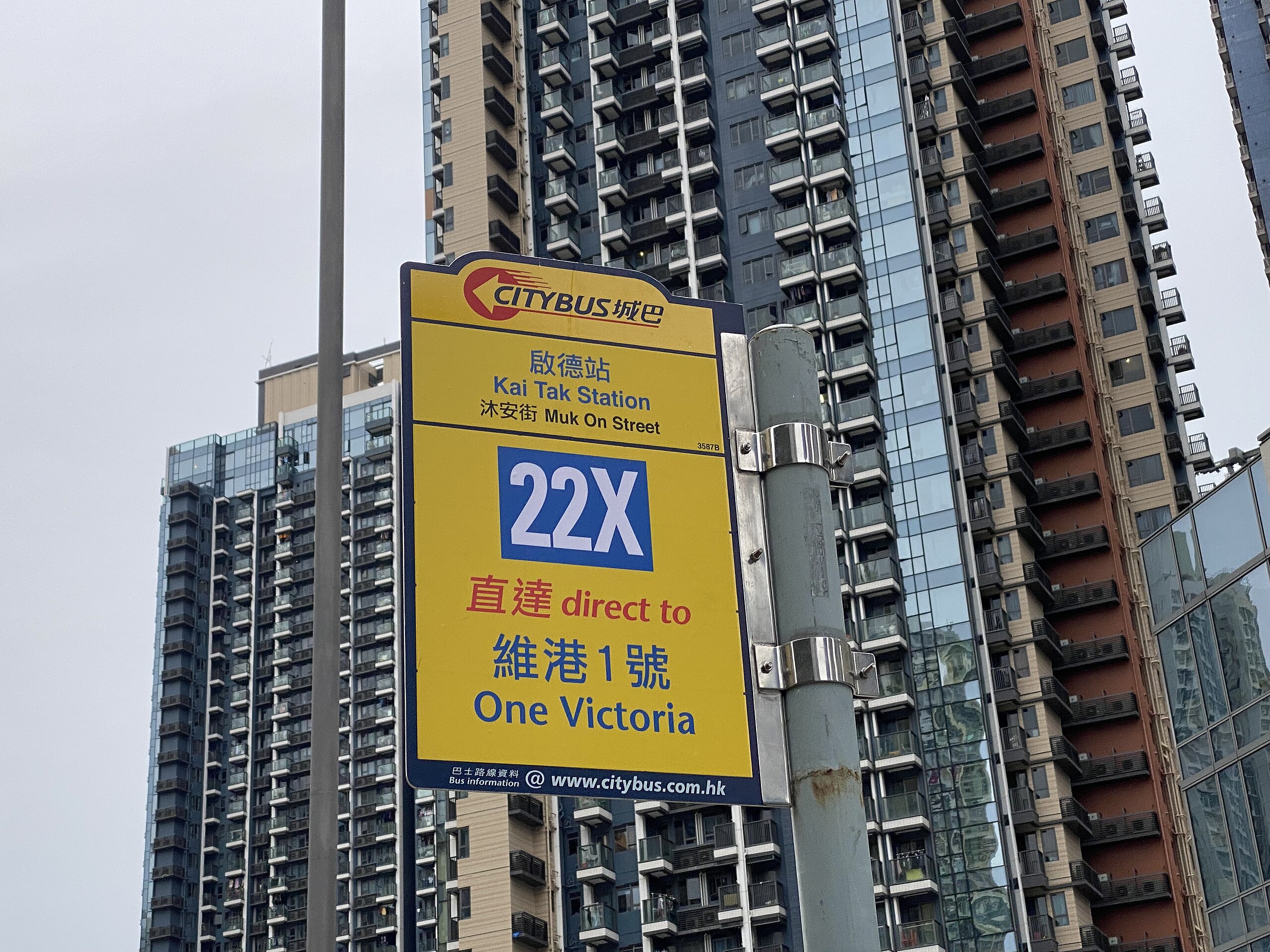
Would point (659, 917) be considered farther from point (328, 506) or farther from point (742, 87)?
point (328, 506)

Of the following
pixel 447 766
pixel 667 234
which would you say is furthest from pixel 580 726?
pixel 667 234

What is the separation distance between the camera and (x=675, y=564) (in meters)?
6.59

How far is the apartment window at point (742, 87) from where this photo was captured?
371 feet

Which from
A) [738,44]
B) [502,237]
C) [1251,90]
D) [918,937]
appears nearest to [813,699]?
[918,937]

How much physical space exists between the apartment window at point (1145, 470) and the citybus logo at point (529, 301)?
10796 cm

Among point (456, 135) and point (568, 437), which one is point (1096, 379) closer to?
point (456, 135)

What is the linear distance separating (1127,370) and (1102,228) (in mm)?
10694

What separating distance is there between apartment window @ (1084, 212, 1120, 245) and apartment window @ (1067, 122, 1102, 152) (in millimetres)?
5517

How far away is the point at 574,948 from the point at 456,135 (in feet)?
171

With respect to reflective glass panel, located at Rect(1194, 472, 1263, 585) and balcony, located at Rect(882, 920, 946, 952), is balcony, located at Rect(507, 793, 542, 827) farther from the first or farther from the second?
reflective glass panel, located at Rect(1194, 472, 1263, 585)

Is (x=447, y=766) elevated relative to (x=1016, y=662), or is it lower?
lower

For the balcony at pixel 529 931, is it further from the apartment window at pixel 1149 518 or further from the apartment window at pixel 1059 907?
the apartment window at pixel 1149 518

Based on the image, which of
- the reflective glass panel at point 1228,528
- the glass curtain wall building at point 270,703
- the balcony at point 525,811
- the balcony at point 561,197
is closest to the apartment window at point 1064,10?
the balcony at point 561,197

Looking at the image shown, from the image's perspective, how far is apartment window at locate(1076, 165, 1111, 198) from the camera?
120 metres
